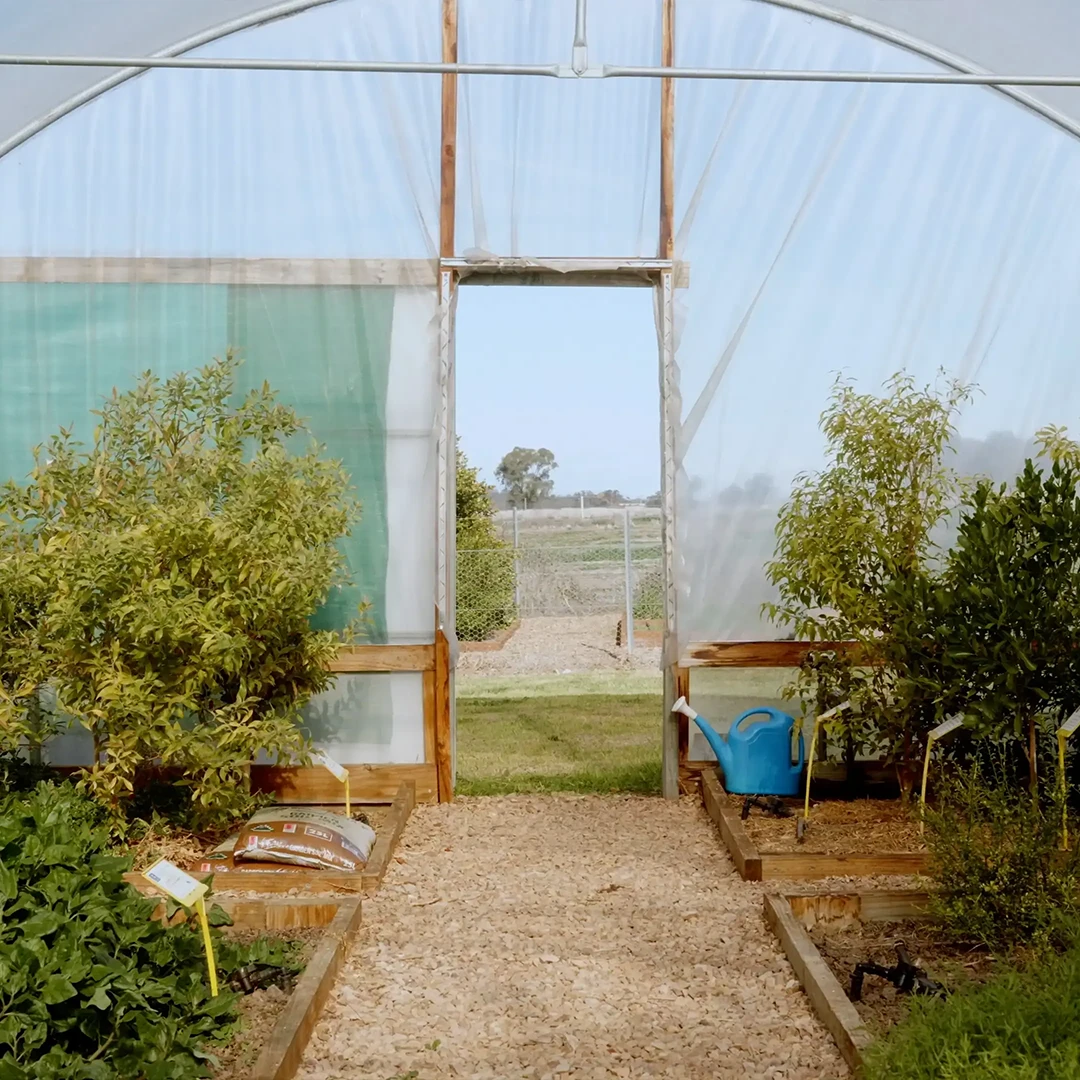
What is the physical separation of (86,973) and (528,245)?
12.1 ft

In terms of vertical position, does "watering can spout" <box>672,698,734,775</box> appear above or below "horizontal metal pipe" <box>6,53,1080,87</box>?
below

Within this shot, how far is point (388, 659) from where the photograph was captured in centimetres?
535

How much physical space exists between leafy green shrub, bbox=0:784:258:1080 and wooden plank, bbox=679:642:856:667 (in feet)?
9.49

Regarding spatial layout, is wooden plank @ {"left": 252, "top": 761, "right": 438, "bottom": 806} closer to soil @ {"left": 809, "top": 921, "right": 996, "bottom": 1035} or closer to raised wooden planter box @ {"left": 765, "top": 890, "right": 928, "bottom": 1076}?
raised wooden planter box @ {"left": 765, "top": 890, "right": 928, "bottom": 1076}

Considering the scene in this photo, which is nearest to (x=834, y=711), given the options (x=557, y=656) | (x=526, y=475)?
A: (x=557, y=656)

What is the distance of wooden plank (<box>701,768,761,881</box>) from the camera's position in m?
4.20

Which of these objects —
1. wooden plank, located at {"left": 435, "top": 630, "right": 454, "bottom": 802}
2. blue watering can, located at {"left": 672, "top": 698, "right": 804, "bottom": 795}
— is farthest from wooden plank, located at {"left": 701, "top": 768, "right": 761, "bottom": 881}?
wooden plank, located at {"left": 435, "top": 630, "right": 454, "bottom": 802}

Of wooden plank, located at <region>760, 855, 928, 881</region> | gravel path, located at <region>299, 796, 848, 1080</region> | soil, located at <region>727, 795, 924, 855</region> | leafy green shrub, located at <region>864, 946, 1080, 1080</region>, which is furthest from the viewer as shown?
soil, located at <region>727, 795, 924, 855</region>

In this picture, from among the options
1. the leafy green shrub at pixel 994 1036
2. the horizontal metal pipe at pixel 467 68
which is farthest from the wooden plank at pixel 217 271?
the leafy green shrub at pixel 994 1036

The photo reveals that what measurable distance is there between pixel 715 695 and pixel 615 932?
6.11ft

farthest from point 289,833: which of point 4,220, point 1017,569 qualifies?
point 4,220

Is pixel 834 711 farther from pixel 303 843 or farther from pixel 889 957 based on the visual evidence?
pixel 303 843

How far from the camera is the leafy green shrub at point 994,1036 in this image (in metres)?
2.19

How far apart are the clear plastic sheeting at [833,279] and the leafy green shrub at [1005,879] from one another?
7.29 ft
